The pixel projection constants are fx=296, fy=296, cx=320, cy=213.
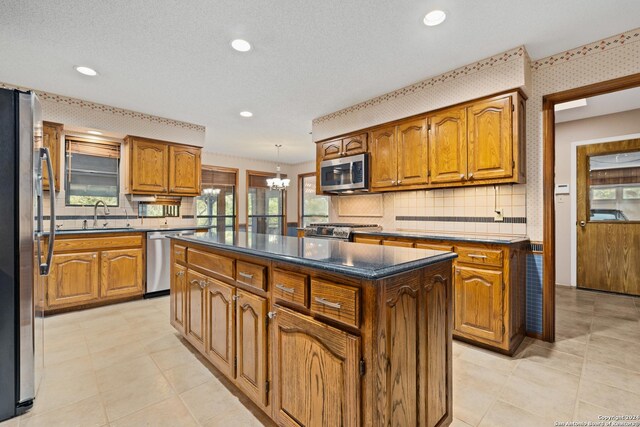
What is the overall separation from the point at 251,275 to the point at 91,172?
12.7ft

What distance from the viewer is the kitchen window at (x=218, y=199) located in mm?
6297

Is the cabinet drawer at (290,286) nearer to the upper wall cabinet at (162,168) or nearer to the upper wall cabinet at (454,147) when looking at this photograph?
the upper wall cabinet at (454,147)

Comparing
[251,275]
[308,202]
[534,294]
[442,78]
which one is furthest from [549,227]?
[308,202]

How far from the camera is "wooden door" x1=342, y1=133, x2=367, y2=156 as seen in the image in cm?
383

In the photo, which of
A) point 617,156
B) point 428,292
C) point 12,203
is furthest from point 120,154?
point 617,156

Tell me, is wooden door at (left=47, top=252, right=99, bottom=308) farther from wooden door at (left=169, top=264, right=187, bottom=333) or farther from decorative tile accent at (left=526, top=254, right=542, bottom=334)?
decorative tile accent at (left=526, top=254, right=542, bottom=334)

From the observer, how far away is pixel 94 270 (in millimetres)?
3551

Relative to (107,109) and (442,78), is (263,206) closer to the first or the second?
(107,109)

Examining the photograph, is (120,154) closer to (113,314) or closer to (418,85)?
(113,314)

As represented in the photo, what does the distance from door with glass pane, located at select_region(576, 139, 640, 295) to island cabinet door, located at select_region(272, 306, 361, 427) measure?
4823 millimetres

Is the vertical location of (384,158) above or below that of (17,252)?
above

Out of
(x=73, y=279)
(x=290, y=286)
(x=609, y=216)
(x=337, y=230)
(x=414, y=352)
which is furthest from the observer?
(x=609, y=216)

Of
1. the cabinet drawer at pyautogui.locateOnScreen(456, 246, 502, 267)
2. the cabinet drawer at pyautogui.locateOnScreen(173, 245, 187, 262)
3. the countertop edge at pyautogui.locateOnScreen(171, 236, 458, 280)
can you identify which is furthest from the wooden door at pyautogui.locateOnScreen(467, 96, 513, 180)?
the cabinet drawer at pyautogui.locateOnScreen(173, 245, 187, 262)

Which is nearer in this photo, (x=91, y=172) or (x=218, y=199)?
(x=91, y=172)
